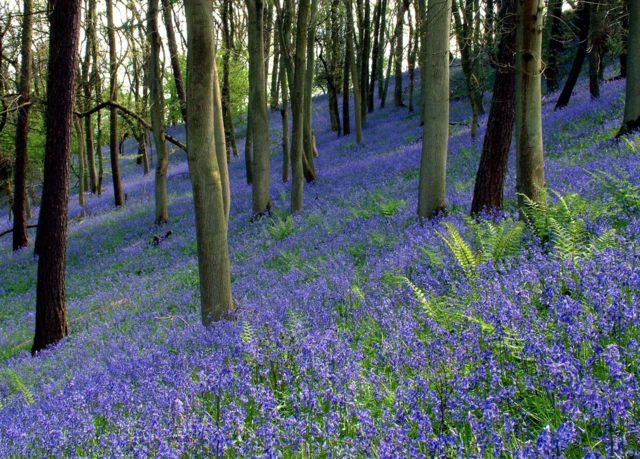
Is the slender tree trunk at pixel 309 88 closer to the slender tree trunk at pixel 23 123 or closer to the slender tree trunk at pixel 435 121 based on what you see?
the slender tree trunk at pixel 435 121

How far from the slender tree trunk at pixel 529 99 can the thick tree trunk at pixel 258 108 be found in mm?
8760

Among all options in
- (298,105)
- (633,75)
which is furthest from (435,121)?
(633,75)

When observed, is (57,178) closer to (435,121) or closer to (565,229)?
(435,121)

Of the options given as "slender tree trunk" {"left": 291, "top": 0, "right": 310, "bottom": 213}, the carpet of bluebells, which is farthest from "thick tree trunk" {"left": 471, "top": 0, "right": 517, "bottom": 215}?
"slender tree trunk" {"left": 291, "top": 0, "right": 310, "bottom": 213}

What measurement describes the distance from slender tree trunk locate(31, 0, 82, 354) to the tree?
14.0 feet

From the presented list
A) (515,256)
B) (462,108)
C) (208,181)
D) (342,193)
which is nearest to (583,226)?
(515,256)

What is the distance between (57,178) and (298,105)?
6347mm

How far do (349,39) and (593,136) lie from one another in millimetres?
14974

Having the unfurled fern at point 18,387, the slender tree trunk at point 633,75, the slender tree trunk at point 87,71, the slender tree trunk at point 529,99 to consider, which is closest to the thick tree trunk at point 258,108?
the slender tree trunk at point 87,71

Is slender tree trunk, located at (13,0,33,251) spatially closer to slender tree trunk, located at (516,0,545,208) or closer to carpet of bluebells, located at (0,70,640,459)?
carpet of bluebells, located at (0,70,640,459)

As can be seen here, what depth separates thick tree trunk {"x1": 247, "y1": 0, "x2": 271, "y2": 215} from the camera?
1354 cm

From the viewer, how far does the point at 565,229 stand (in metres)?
5.02

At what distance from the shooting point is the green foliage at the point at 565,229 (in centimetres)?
449

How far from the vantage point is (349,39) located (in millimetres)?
24250
